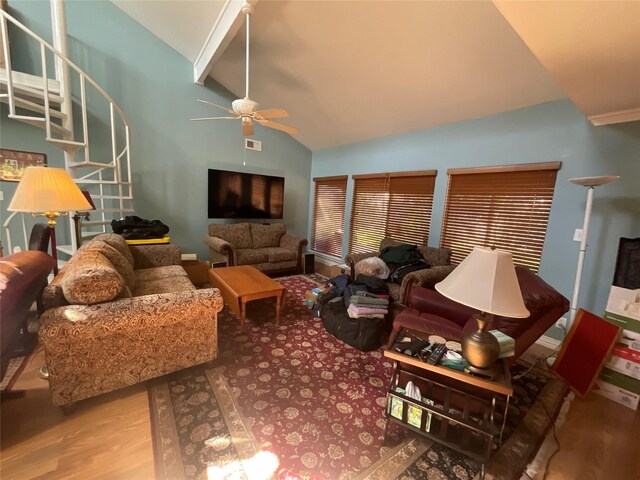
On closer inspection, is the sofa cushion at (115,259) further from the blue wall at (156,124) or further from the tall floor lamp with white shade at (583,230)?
the tall floor lamp with white shade at (583,230)

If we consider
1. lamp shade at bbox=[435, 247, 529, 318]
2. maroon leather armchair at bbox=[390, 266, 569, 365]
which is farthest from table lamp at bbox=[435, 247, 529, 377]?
maroon leather armchair at bbox=[390, 266, 569, 365]

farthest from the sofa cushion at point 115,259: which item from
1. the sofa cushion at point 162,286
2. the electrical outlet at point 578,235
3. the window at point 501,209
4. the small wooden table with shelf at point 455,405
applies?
the electrical outlet at point 578,235

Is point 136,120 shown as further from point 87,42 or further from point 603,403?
point 603,403

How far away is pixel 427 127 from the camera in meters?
3.42

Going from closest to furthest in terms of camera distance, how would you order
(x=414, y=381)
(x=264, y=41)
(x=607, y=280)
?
1. (x=414, y=381)
2. (x=607, y=280)
3. (x=264, y=41)

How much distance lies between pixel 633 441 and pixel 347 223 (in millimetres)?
3737

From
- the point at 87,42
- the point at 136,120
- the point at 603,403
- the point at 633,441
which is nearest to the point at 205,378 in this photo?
the point at 633,441

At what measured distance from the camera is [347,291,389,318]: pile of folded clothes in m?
2.32

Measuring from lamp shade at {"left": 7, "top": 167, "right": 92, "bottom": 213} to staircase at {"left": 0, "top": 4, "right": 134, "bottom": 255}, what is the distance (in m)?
0.92

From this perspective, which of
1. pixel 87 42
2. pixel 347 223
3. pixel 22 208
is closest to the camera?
pixel 22 208

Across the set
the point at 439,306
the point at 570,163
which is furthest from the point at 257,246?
the point at 570,163

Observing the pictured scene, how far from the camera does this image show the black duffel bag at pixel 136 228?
3.09 metres

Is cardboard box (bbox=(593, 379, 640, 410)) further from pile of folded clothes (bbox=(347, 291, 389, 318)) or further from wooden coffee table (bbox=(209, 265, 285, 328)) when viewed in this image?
wooden coffee table (bbox=(209, 265, 285, 328))

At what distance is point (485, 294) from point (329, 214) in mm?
4021
